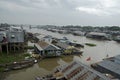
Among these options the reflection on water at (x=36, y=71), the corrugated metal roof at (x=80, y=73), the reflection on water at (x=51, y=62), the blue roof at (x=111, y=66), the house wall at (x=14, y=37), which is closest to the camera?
the corrugated metal roof at (x=80, y=73)

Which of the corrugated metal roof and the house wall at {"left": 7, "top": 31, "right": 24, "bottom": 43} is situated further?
the house wall at {"left": 7, "top": 31, "right": 24, "bottom": 43}

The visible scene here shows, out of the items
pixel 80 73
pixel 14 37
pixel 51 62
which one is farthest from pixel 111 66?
pixel 14 37

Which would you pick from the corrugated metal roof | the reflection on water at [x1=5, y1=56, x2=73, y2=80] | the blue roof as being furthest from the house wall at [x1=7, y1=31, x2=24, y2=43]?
the blue roof

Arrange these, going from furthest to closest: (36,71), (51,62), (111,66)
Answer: (51,62) → (36,71) → (111,66)

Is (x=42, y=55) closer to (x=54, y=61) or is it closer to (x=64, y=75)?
(x=54, y=61)

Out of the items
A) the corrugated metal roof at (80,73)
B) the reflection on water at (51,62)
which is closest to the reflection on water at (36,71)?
the reflection on water at (51,62)

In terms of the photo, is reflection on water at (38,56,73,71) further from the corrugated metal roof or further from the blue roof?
the blue roof

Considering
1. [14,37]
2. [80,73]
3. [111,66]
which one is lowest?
[111,66]

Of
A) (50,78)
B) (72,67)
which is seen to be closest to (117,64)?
(72,67)

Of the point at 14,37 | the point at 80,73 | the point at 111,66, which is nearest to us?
the point at 80,73

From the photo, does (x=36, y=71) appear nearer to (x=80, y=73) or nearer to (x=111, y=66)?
(x=80, y=73)

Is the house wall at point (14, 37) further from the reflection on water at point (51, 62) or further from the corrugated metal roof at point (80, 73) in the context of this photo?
the corrugated metal roof at point (80, 73)
